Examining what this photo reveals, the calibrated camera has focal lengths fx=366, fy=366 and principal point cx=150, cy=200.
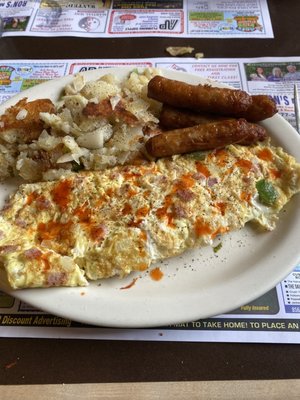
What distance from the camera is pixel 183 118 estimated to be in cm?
196

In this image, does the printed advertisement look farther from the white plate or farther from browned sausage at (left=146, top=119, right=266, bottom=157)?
the white plate

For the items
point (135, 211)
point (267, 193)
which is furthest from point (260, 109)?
point (135, 211)

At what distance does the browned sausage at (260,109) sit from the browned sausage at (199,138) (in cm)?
14

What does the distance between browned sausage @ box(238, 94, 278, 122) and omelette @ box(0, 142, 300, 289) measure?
0.19 metres

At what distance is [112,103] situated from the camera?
6.30 feet

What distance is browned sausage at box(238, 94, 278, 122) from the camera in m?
1.92

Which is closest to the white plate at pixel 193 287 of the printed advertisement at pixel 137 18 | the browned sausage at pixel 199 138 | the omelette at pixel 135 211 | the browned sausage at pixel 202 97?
the omelette at pixel 135 211

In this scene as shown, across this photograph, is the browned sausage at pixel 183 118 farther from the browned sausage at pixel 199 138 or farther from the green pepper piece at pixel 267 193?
the green pepper piece at pixel 267 193

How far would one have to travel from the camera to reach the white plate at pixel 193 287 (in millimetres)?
1413

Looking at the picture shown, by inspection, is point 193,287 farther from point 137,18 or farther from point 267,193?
point 137,18

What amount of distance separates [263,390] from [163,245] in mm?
676

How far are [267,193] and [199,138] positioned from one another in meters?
0.42

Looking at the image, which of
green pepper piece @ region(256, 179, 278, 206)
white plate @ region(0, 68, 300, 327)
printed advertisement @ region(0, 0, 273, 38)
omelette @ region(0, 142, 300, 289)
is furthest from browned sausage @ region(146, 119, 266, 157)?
printed advertisement @ region(0, 0, 273, 38)

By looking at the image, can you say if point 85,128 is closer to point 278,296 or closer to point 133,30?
point 278,296
